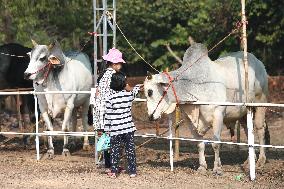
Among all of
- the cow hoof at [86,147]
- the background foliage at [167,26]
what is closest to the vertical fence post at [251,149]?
the cow hoof at [86,147]

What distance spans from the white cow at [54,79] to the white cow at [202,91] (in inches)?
113

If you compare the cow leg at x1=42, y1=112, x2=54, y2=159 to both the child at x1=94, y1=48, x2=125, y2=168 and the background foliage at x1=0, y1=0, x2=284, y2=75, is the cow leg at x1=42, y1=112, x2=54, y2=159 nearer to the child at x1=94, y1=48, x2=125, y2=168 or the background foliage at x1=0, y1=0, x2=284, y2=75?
the child at x1=94, y1=48, x2=125, y2=168

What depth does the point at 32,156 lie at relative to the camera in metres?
12.5

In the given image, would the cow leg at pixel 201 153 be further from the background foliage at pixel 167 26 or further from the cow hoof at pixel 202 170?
the background foliage at pixel 167 26

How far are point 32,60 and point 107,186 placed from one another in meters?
3.93

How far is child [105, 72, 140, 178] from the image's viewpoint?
9.48 m

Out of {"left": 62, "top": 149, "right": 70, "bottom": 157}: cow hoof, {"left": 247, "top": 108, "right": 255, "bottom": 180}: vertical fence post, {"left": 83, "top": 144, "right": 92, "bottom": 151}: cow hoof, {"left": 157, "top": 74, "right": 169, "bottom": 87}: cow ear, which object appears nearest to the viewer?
{"left": 247, "top": 108, "right": 255, "bottom": 180}: vertical fence post

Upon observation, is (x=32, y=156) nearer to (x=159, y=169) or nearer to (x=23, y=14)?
(x=159, y=169)

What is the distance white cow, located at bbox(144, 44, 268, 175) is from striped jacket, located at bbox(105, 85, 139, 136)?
441 millimetres

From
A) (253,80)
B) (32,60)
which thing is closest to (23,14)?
(32,60)

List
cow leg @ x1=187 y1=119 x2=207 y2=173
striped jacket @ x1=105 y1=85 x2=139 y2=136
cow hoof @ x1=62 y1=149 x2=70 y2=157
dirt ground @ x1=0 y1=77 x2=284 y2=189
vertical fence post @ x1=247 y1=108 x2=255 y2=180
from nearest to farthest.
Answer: dirt ground @ x1=0 y1=77 x2=284 y2=189 → vertical fence post @ x1=247 y1=108 x2=255 y2=180 → striped jacket @ x1=105 y1=85 x2=139 y2=136 → cow leg @ x1=187 y1=119 x2=207 y2=173 → cow hoof @ x1=62 y1=149 x2=70 y2=157

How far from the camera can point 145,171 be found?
10.1 meters

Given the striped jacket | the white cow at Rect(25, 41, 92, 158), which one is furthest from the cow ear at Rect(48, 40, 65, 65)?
the striped jacket

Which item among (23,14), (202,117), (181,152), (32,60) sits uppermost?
(23,14)
